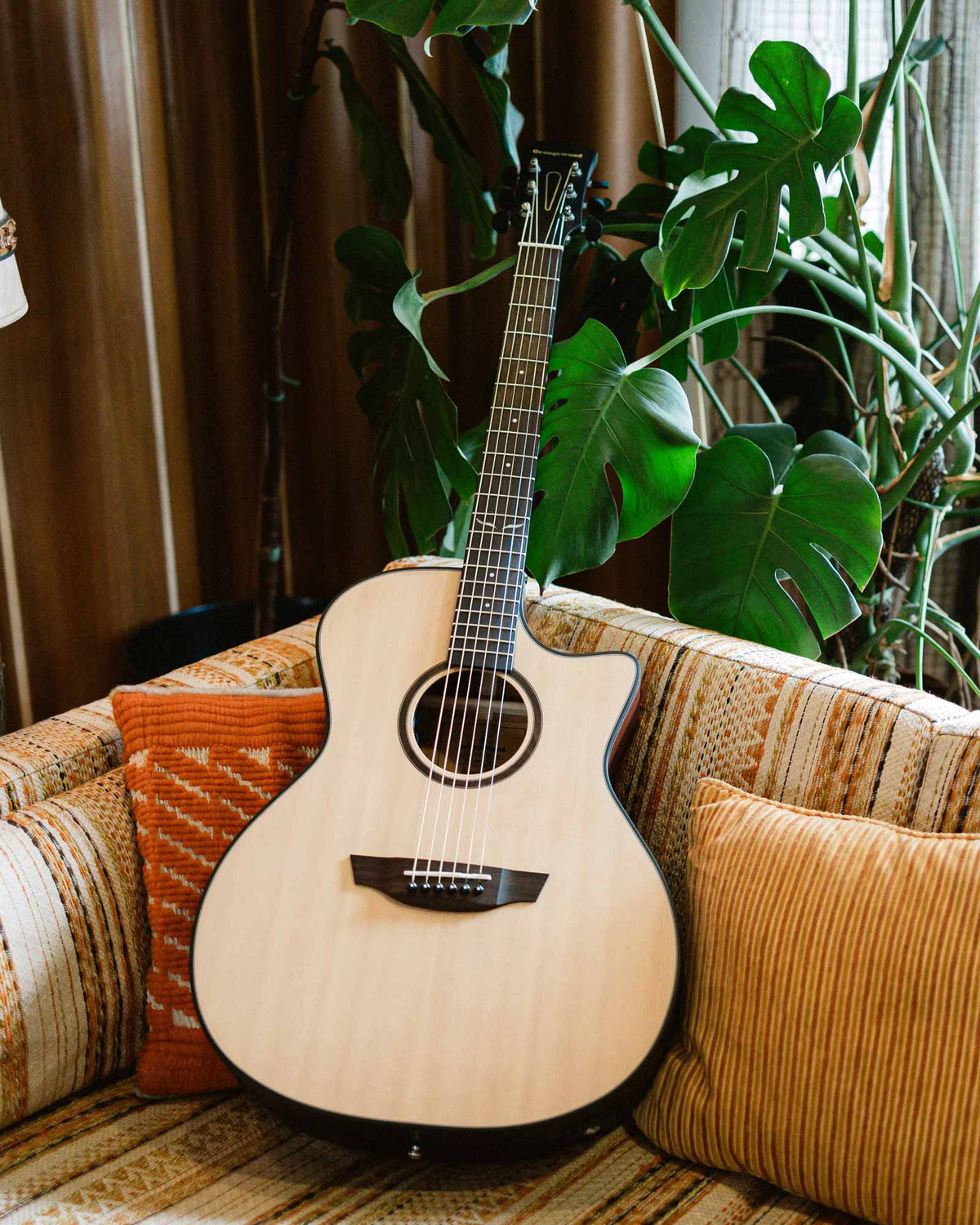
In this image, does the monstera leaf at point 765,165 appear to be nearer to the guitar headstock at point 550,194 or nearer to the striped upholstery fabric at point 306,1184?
the guitar headstock at point 550,194

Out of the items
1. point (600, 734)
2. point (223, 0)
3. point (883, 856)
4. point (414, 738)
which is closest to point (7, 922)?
point (414, 738)

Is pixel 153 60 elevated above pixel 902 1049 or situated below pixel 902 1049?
above

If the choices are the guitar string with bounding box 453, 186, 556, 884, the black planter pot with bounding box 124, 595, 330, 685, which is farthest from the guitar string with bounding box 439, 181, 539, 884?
the black planter pot with bounding box 124, 595, 330, 685

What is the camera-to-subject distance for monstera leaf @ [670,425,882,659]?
111 cm

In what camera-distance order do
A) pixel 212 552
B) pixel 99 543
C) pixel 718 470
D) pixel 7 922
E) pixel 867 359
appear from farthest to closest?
pixel 212 552 < pixel 99 543 < pixel 867 359 < pixel 718 470 < pixel 7 922

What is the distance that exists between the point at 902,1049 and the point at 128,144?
1.70 metres

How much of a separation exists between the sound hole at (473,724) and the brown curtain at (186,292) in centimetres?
80

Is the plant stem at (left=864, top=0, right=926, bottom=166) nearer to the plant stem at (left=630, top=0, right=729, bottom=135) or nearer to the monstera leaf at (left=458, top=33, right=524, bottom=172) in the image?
the plant stem at (left=630, top=0, right=729, bottom=135)

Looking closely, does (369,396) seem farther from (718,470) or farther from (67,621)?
(67,621)

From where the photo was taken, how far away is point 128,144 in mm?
1755

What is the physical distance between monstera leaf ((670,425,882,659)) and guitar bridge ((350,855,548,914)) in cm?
39

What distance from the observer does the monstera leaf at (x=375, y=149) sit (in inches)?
62.6

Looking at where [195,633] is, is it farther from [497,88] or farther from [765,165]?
[765,165]

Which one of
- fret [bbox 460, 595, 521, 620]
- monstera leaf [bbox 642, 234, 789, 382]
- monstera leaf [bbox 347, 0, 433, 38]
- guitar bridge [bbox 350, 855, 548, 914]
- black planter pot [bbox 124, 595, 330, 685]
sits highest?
monstera leaf [bbox 347, 0, 433, 38]
